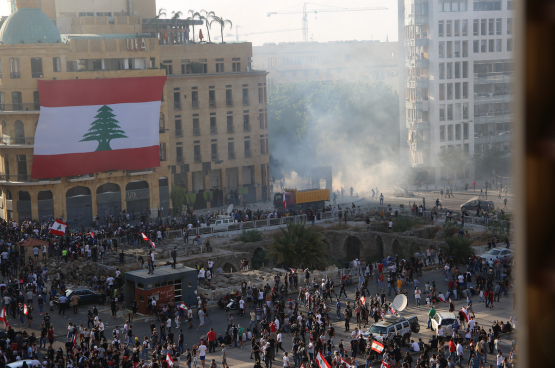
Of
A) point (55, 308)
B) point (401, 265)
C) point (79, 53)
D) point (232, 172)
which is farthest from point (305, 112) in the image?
point (55, 308)

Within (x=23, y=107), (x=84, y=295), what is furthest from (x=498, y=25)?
(x=84, y=295)

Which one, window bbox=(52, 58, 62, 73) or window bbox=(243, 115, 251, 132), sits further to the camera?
window bbox=(243, 115, 251, 132)

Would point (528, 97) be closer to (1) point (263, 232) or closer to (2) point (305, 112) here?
(1) point (263, 232)

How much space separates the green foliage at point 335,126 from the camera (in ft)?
340

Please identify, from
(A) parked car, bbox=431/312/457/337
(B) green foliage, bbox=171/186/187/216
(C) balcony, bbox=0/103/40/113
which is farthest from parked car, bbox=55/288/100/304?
(B) green foliage, bbox=171/186/187/216

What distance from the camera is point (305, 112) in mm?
111375

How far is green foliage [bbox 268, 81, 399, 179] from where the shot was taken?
10356cm

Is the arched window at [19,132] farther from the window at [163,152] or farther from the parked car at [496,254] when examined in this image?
the parked car at [496,254]

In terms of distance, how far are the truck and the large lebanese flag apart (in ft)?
39.5

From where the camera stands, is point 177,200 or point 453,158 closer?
point 177,200

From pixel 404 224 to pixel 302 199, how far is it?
1176 centimetres

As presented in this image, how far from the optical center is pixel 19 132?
59.5 metres

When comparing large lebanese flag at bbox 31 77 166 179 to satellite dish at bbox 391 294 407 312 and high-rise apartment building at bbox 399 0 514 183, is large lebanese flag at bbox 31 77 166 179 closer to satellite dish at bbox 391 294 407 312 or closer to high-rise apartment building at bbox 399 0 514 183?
high-rise apartment building at bbox 399 0 514 183

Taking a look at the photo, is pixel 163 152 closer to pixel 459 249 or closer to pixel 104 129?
pixel 104 129
